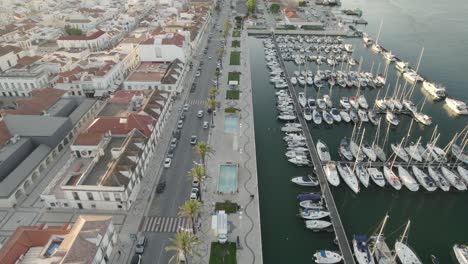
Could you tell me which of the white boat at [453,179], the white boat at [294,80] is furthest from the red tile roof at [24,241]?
the white boat at [294,80]

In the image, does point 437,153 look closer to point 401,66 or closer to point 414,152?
point 414,152

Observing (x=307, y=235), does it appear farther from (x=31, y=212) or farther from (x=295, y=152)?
(x=31, y=212)

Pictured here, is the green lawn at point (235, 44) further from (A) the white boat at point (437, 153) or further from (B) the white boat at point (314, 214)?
(B) the white boat at point (314, 214)

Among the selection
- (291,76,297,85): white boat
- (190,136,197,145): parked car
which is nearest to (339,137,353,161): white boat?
(190,136,197,145): parked car

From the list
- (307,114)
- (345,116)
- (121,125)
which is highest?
(121,125)

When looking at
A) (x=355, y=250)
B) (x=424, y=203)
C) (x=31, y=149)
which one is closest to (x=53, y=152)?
(x=31, y=149)

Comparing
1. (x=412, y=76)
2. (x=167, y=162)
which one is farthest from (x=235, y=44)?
(x=167, y=162)
